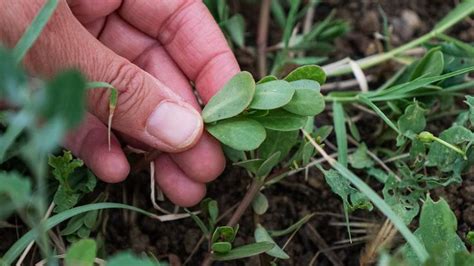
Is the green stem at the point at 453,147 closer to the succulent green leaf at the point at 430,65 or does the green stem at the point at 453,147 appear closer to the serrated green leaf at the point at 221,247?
the succulent green leaf at the point at 430,65

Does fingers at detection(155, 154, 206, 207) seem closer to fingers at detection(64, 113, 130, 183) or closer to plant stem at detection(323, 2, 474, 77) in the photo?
fingers at detection(64, 113, 130, 183)

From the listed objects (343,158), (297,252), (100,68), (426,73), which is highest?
(100,68)

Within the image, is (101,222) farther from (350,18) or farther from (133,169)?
(350,18)

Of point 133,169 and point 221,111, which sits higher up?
point 221,111

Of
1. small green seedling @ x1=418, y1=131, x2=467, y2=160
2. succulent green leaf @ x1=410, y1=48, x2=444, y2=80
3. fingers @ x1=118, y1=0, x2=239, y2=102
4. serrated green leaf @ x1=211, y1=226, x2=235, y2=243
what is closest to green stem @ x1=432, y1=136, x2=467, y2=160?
small green seedling @ x1=418, y1=131, x2=467, y2=160

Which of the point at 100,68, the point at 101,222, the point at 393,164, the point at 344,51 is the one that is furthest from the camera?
the point at 344,51

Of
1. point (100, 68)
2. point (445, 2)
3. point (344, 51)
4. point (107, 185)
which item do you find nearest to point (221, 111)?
point (100, 68)

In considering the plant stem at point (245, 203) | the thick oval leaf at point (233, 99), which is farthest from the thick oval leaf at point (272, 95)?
the plant stem at point (245, 203)
